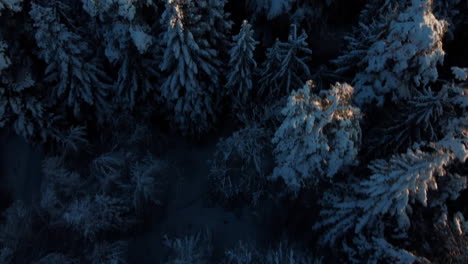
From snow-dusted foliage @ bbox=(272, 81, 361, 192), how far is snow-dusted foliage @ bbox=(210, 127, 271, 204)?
312 cm

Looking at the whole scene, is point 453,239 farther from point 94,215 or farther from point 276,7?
point 94,215

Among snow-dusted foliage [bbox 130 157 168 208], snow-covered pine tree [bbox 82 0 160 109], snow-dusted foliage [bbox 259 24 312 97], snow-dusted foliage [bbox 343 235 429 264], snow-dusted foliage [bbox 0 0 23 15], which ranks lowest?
snow-dusted foliage [bbox 343 235 429 264]

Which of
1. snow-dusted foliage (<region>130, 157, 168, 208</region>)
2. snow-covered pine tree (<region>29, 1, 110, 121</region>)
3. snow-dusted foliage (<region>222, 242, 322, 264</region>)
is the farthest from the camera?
snow-dusted foliage (<region>130, 157, 168, 208</region>)

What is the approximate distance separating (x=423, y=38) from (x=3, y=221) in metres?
21.2

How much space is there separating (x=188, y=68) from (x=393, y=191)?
34.0 ft

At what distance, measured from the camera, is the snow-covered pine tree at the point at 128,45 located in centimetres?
1495

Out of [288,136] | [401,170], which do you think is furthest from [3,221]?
[401,170]

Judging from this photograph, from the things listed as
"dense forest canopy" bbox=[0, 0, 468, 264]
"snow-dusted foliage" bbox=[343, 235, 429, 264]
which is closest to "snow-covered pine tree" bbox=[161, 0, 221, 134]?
"dense forest canopy" bbox=[0, 0, 468, 264]

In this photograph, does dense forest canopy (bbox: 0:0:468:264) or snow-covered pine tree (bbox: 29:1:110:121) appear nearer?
dense forest canopy (bbox: 0:0:468:264)

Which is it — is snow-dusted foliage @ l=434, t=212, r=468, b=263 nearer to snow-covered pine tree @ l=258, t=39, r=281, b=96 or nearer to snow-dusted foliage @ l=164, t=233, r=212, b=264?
snow-dusted foliage @ l=164, t=233, r=212, b=264

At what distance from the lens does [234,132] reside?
55.2 feet

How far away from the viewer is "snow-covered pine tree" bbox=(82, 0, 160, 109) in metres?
14.9

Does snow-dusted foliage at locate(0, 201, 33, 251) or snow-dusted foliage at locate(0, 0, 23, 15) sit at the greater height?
snow-dusted foliage at locate(0, 0, 23, 15)

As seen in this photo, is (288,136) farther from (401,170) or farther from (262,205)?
(262,205)
